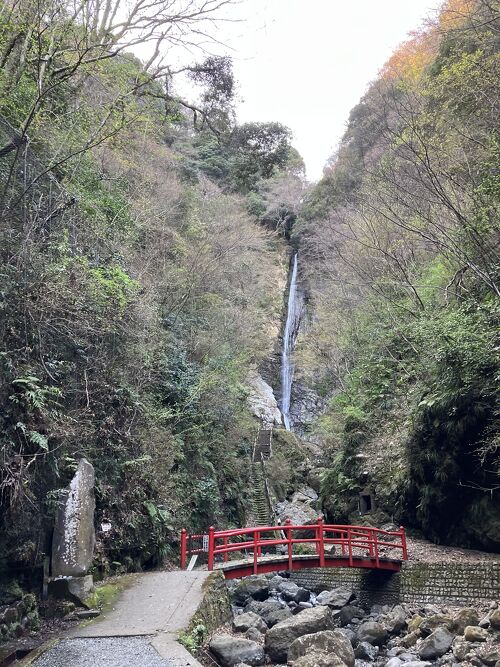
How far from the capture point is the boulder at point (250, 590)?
1344cm

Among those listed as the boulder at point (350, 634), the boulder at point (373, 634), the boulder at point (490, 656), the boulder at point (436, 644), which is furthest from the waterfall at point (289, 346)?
the boulder at point (490, 656)

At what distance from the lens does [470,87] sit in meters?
12.7

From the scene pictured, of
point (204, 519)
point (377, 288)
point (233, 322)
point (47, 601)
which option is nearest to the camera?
point (47, 601)

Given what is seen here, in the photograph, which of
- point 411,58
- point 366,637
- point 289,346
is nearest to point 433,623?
point 366,637

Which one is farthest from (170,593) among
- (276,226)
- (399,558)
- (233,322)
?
(276,226)

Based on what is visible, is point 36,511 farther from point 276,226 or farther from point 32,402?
point 276,226

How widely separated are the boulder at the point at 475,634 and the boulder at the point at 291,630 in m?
2.33

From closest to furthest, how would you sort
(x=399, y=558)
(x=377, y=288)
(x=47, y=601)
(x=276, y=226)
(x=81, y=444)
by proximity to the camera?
(x=47, y=601)
(x=81, y=444)
(x=399, y=558)
(x=377, y=288)
(x=276, y=226)

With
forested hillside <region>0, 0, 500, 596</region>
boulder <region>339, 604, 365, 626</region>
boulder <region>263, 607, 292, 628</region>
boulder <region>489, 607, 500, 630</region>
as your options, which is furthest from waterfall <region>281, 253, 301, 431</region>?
boulder <region>489, 607, 500, 630</region>

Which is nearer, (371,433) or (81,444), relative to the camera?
(81,444)

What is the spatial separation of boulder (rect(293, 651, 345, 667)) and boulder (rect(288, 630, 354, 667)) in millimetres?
378

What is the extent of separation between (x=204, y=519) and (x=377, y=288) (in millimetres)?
9853

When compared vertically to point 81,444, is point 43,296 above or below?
above

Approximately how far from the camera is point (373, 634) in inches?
380
